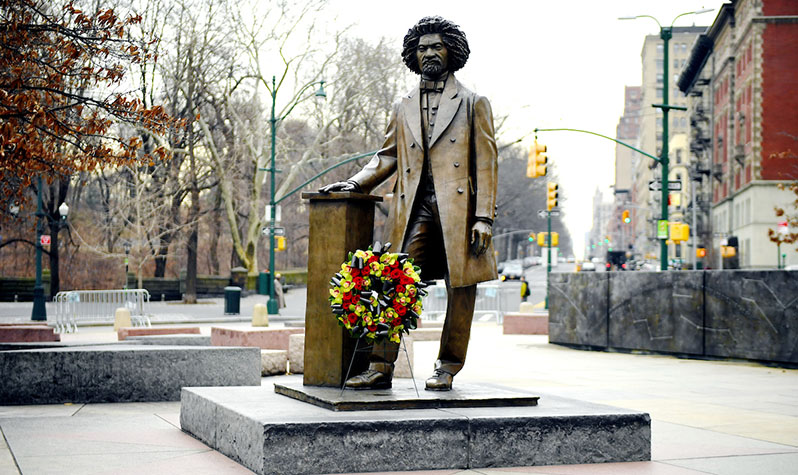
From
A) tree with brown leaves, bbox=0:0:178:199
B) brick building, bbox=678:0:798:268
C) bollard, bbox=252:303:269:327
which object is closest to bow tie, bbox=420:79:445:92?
tree with brown leaves, bbox=0:0:178:199

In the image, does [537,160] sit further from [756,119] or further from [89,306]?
[756,119]

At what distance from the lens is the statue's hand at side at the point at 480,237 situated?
7070mm

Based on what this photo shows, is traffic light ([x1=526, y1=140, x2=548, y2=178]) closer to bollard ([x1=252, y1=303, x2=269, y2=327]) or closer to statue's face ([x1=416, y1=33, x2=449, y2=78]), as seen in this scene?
bollard ([x1=252, y1=303, x2=269, y2=327])

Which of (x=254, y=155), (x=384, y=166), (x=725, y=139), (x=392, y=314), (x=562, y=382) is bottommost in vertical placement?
(x=562, y=382)

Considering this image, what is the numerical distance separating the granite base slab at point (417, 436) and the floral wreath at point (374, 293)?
60cm

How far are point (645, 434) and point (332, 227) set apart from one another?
8.70 feet

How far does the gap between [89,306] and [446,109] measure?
66.9 ft

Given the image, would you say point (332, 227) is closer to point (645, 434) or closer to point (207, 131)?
point (645, 434)

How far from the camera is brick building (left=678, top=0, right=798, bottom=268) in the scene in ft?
211

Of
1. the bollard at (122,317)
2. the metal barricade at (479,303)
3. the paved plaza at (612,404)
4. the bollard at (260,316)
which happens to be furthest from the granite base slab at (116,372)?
the metal barricade at (479,303)

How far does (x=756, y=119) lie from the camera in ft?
216

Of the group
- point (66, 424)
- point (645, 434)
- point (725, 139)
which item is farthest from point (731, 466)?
point (725, 139)

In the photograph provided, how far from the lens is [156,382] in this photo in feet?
31.5

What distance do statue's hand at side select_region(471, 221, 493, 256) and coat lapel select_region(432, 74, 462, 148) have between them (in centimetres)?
74
